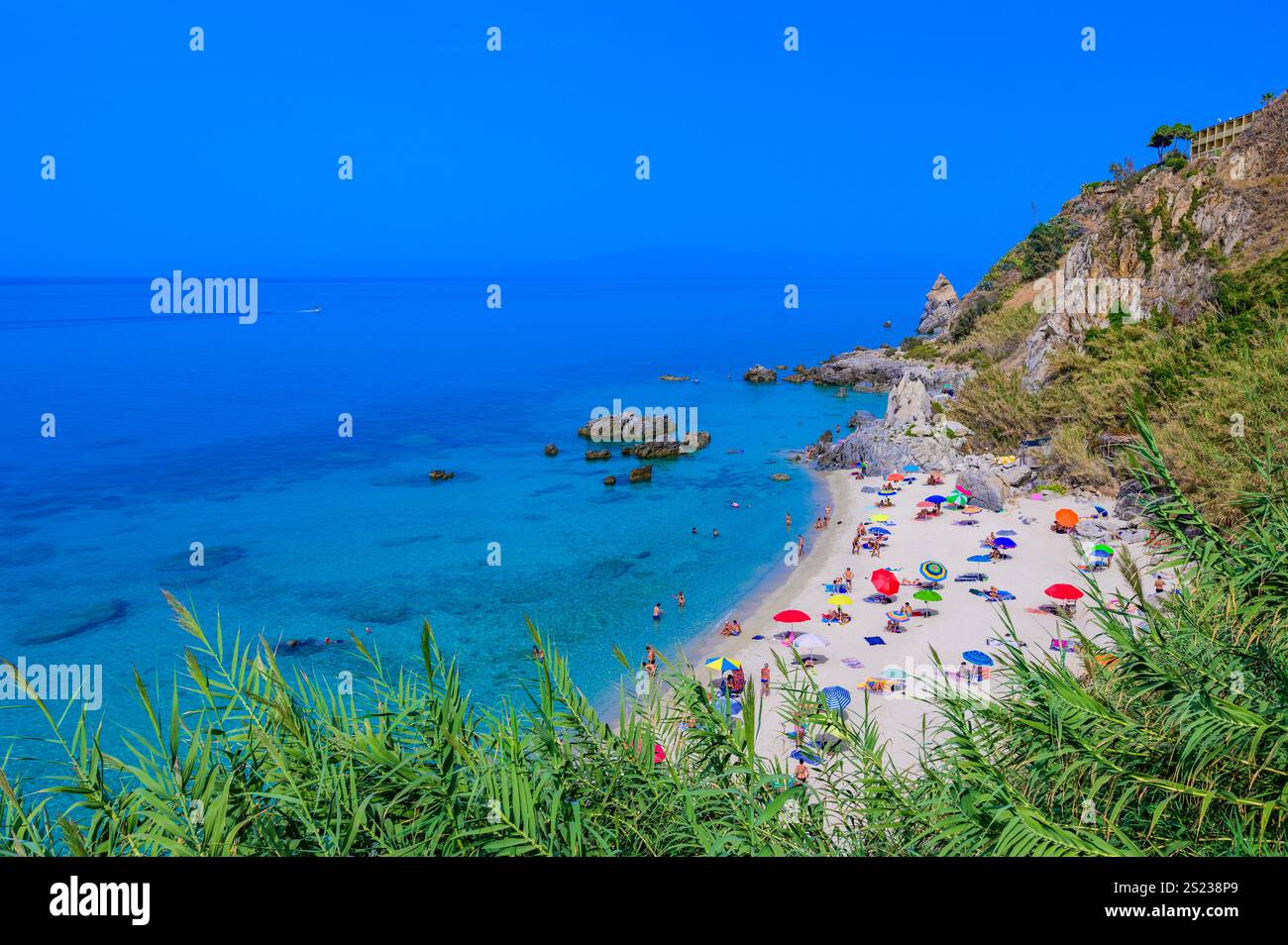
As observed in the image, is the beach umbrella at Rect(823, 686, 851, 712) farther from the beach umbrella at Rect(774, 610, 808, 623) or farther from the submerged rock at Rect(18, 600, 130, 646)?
the submerged rock at Rect(18, 600, 130, 646)

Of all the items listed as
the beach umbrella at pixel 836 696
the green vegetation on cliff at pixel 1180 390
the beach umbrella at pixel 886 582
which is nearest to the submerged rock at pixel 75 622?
the beach umbrella at pixel 836 696

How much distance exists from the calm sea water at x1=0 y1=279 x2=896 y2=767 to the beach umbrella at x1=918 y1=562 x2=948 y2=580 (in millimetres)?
7006

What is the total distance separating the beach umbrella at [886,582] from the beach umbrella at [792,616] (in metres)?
2.80

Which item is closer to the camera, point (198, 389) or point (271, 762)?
point (271, 762)

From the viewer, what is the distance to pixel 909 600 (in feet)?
91.7

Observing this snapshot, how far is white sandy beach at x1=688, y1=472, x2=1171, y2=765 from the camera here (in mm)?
21766

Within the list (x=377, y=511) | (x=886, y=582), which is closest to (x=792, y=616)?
(x=886, y=582)

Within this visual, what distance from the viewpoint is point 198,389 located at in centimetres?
8731

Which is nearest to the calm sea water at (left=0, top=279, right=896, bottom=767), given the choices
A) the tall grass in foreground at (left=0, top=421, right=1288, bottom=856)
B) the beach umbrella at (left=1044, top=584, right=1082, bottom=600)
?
the beach umbrella at (left=1044, top=584, right=1082, bottom=600)

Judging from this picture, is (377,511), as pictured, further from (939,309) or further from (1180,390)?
(939,309)

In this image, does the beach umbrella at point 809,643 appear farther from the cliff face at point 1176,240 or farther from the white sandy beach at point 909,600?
the cliff face at point 1176,240
